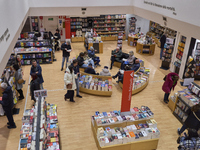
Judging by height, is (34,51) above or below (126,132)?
above

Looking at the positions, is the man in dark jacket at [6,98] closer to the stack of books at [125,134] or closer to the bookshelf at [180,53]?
the stack of books at [125,134]

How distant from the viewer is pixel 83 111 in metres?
7.27

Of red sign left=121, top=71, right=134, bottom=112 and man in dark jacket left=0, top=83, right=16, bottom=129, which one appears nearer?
red sign left=121, top=71, right=134, bottom=112

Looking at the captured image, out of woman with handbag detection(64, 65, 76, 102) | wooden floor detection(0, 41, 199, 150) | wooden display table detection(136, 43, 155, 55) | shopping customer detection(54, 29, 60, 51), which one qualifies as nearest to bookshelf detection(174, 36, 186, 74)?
wooden floor detection(0, 41, 199, 150)

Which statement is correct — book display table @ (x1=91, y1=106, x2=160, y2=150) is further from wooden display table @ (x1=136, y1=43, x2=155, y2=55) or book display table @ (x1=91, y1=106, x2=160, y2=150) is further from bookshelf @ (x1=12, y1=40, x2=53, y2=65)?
wooden display table @ (x1=136, y1=43, x2=155, y2=55)

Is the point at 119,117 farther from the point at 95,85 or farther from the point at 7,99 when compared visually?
the point at 7,99

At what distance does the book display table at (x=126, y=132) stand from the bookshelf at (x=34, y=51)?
6756 mm

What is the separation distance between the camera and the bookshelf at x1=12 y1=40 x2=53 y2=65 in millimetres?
10904

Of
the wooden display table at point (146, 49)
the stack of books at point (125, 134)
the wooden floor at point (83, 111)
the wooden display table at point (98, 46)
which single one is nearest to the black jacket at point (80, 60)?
the wooden floor at point (83, 111)

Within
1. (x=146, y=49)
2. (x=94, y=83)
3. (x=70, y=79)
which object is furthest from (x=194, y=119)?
(x=146, y=49)

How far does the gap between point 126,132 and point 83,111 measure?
2280mm

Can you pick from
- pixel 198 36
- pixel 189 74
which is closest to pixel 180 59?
pixel 189 74

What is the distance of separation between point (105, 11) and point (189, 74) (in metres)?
5.29

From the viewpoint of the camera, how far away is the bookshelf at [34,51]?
10.9 meters
